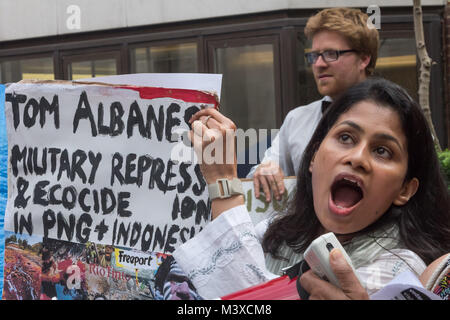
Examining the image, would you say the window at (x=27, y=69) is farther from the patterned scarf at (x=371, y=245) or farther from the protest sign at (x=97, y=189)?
the patterned scarf at (x=371, y=245)

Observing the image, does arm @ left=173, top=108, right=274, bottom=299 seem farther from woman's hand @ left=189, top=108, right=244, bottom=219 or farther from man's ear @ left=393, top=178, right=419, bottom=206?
man's ear @ left=393, top=178, right=419, bottom=206

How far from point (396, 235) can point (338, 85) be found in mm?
1365

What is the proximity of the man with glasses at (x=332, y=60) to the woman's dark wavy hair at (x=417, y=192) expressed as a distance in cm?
102

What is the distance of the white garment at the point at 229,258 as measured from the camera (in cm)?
174

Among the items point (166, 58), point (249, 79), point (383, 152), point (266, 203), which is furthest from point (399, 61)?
point (383, 152)

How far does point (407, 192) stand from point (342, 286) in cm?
48

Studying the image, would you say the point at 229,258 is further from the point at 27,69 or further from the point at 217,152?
the point at 27,69

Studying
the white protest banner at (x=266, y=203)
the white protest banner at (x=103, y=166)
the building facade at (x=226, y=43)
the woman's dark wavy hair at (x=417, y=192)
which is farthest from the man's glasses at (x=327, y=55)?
the building facade at (x=226, y=43)

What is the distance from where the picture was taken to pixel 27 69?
8.75m

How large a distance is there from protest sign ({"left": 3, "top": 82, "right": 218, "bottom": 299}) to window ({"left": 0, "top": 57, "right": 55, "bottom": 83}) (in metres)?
6.61

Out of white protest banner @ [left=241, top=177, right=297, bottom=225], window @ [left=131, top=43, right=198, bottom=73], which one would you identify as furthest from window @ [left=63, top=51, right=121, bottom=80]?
white protest banner @ [left=241, top=177, right=297, bottom=225]

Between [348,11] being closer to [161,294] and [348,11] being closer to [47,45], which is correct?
[161,294]
